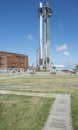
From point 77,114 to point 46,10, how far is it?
4035 inches

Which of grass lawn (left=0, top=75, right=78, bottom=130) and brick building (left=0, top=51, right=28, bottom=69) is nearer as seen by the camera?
grass lawn (left=0, top=75, right=78, bottom=130)

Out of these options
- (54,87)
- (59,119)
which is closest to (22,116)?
(59,119)

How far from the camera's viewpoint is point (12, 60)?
454 ft

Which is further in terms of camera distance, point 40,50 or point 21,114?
point 40,50

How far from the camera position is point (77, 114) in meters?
8.38

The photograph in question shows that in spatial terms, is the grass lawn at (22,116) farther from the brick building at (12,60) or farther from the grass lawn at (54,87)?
the brick building at (12,60)

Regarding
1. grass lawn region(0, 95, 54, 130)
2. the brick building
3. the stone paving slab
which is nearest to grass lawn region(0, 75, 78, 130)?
the stone paving slab

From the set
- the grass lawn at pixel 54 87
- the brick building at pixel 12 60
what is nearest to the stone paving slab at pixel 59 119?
the grass lawn at pixel 54 87

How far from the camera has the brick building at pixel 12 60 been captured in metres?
127

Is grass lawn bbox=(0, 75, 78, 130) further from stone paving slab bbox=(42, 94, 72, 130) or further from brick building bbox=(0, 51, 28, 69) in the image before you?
brick building bbox=(0, 51, 28, 69)

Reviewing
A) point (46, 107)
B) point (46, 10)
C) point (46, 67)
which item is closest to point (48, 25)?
point (46, 10)

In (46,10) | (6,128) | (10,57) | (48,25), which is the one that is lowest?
(6,128)

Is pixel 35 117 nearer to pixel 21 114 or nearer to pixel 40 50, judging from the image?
pixel 21 114

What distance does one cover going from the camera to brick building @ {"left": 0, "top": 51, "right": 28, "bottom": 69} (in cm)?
12744
